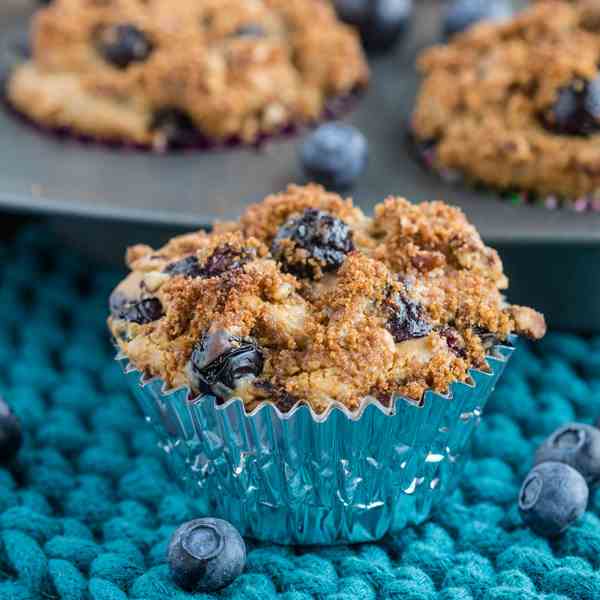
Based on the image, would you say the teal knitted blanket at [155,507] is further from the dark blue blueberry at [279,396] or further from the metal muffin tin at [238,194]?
the dark blue blueberry at [279,396]

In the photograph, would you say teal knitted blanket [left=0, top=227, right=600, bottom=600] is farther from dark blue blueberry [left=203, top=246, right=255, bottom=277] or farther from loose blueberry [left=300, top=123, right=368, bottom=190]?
loose blueberry [left=300, top=123, right=368, bottom=190]

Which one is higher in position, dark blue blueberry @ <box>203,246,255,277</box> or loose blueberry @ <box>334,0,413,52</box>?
loose blueberry @ <box>334,0,413,52</box>

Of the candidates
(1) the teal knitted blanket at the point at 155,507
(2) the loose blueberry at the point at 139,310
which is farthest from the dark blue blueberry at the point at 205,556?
(2) the loose blueberry at the point at 139,310

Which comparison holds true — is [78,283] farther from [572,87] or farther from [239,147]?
[572,87]

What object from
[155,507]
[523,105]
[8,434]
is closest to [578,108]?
[523,105]

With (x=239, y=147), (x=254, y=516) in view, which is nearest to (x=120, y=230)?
(x=239, y=147)

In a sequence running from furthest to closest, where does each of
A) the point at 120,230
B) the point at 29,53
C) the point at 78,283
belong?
the point at 29,53 → the point at 78,283 → the point at 120,230

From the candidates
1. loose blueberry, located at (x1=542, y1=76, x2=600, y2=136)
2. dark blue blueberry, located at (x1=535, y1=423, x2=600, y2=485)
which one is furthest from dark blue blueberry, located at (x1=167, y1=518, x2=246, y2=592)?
loose blueberry, located at (x1=542, y1=76, x2=600, y2=136)
